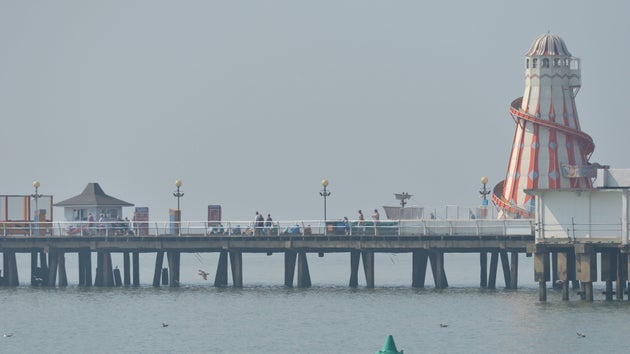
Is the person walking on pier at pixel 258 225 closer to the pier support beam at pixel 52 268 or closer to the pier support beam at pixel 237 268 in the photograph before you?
the pier support beam at pixel 237 268

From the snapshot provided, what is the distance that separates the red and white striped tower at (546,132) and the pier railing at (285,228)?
33.5ft

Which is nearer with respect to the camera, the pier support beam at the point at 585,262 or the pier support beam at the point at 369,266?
the pier support beam at the point at 585,262

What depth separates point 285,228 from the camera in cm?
9550

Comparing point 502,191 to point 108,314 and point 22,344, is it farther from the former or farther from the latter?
point 22,344

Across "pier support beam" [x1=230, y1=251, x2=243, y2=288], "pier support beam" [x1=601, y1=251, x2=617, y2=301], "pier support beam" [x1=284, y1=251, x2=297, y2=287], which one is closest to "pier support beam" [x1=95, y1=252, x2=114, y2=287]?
"pier support beam" [x1=230, y1=251, x2=243, y2=288]

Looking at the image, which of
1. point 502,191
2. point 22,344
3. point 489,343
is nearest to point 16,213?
point 502,191

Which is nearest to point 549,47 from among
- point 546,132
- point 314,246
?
point 546,132

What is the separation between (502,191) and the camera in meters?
104

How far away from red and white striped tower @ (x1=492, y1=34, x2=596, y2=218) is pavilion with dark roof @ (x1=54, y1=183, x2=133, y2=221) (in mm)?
20959

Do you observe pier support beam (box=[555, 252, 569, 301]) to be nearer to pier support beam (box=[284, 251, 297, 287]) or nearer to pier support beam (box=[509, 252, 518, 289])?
pier support beam (box=[509, 252, 518, 289])

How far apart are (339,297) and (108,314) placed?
11567 mm

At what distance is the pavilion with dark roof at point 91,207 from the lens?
104m

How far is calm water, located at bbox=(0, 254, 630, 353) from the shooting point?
69938mm

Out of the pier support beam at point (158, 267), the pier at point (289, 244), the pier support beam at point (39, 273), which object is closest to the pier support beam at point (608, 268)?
the pier at point (289, 244)
